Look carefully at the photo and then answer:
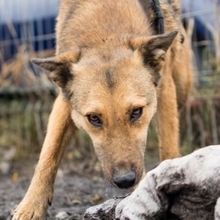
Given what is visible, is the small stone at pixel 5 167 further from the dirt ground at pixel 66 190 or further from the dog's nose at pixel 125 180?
the dog's nose at pixel 125 180

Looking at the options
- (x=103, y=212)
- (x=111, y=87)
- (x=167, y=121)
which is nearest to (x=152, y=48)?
(x=111, y=87)

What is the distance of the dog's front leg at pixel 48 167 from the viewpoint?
4.30 metres

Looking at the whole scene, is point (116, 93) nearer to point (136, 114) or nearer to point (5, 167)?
point (136, 114)

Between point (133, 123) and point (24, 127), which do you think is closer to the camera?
point (133, 123)

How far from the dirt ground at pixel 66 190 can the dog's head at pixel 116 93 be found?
0.96ft

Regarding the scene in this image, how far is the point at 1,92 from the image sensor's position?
8820mm

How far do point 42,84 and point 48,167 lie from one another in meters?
4.03

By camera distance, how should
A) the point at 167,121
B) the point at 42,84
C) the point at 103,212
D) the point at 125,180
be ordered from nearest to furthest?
1. the point at 103,212
2. the point at 125,180
3. the point at 167,121
4. the point at 42,84

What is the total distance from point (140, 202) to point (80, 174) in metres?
4.11

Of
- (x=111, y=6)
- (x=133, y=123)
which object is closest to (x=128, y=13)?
(x=111, y=6)

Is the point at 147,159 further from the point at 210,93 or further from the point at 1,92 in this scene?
the point at 1,92

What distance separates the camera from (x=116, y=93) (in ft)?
13.3

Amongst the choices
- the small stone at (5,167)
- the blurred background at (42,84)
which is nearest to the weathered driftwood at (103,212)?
the blurred background at (42,84)

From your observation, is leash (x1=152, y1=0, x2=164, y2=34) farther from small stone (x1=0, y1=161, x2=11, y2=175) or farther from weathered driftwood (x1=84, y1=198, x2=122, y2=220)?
small stone (x1=0, y1=161, x2=11, y2=175)
